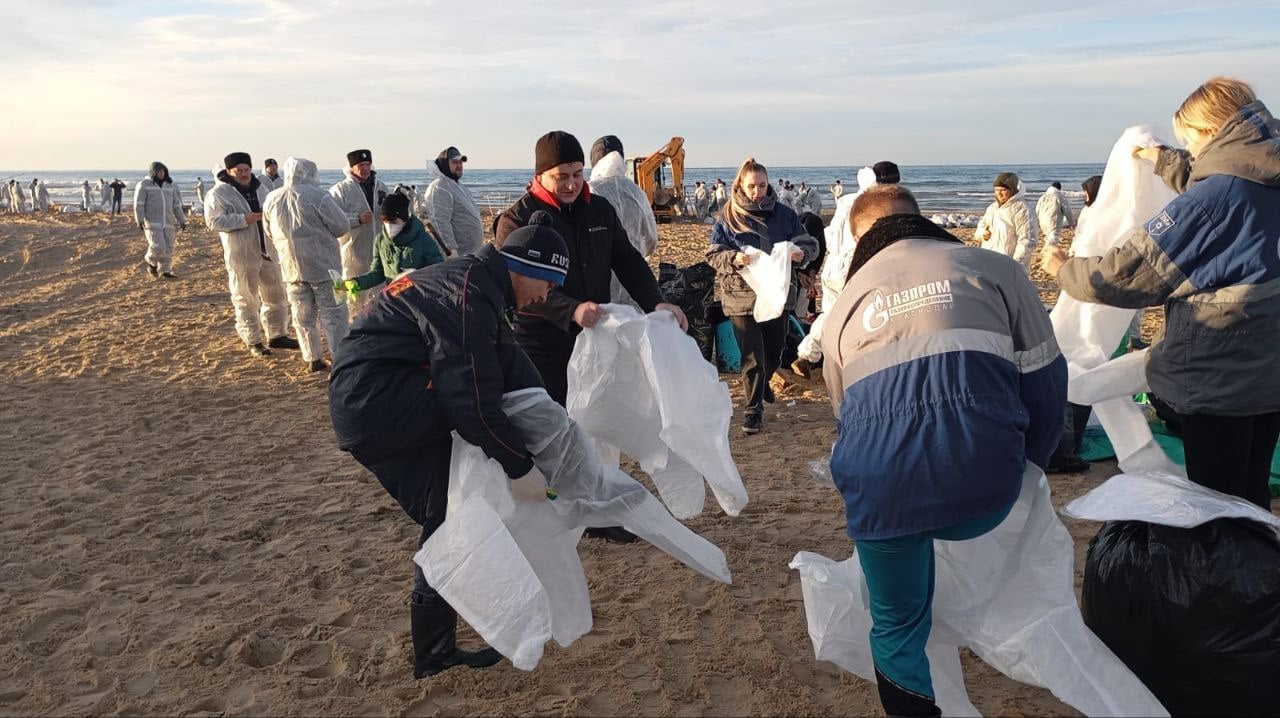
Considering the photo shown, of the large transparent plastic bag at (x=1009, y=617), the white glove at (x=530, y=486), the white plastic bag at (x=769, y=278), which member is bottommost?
the large transparent plastic bag at (x=1009, y=617)

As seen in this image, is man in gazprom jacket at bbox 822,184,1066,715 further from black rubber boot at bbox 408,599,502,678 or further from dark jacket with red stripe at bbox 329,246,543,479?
black rubber boot at bbox 408,599,502,678

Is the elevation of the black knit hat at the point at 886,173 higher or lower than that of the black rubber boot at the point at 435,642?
higher

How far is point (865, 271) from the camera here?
7.30 feet

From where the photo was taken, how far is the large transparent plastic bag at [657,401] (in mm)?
3311

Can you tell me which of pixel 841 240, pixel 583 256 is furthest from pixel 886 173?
pixel 583 256

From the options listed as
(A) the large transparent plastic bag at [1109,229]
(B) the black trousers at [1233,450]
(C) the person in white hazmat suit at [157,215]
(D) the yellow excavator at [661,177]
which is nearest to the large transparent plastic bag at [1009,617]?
(B) the black trousers at [1233,450]

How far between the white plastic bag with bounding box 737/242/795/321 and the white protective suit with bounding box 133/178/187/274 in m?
11.0

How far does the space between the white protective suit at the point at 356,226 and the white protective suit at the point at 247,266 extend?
775 mm

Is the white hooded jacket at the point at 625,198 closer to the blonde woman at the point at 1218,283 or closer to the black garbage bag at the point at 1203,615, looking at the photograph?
the blonde woman at the point at 1218,283

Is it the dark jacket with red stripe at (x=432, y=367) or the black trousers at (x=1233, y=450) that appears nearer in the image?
the dark jacket with red stripe at (x=432, y=367)

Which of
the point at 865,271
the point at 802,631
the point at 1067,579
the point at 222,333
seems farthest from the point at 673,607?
the point at 222,333

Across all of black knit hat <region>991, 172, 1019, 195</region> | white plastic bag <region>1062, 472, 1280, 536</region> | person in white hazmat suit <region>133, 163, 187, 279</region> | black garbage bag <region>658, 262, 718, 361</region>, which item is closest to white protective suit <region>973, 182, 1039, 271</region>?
black knit hat <region>991, 172, 1019, 195</region>

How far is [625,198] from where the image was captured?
5.07 meters

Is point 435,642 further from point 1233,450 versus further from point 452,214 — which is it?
point 452,214
